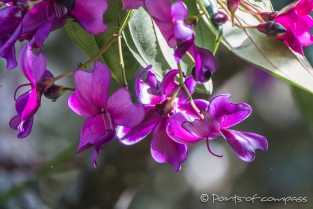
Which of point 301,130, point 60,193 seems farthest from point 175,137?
point 301,130

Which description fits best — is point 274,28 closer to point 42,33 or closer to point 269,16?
point 269,16

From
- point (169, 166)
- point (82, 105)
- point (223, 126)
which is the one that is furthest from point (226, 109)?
point (169, 166)

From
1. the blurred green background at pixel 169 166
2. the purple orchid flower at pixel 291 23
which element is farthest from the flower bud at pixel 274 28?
the blurred green background at pixel 169 166

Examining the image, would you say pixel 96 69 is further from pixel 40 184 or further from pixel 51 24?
pixel 40 184

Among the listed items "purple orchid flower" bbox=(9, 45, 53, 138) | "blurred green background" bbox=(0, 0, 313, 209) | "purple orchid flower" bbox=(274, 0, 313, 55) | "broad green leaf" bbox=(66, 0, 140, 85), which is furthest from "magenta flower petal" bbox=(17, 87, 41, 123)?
"blurred green background" bbox=(0, 0, 313, 209)

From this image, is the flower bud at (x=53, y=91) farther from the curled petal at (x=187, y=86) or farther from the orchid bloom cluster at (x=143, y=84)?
the curled petal at (x=187, y=86)
